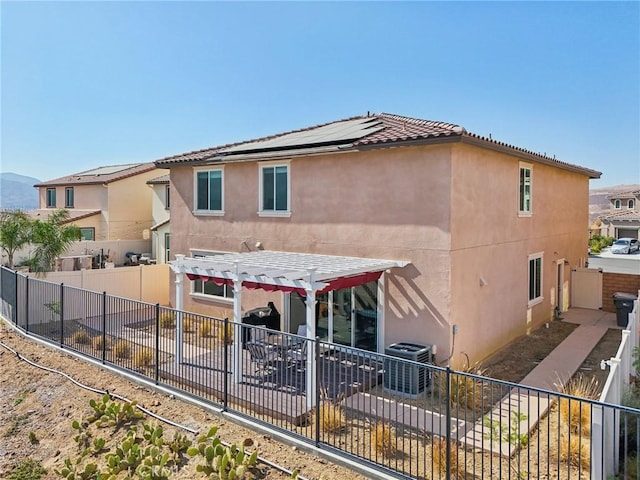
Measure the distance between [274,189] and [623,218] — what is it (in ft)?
207

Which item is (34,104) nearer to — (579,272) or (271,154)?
(271,154)

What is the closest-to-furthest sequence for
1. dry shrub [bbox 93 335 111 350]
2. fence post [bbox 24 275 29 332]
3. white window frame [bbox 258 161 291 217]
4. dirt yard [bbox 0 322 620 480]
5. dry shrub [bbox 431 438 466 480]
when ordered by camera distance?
dry shrub [bbox 431 438 466 480] → dirt yard [bbox 0 322 620 480] → dry shrub [bbox 93 335 111 350] → white window frame [bbox 258 161 291 217] → fence post [bbox 24 275 29 332]

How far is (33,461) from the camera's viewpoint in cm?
915

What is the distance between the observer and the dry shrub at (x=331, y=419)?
866 centimetres

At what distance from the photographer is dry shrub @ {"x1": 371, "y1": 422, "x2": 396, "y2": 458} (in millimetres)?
7738

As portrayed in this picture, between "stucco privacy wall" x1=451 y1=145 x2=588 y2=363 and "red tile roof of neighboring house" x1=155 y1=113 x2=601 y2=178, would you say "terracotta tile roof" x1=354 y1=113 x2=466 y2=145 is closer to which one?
"red tile roof of neighboring house" x1=155 y1=113 x2=601 y2=178

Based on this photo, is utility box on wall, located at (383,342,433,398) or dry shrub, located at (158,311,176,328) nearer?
utility box on wall, located at (383,342,433,398)

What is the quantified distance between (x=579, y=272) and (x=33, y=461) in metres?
22.5

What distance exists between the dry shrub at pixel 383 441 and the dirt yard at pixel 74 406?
25.8 inches

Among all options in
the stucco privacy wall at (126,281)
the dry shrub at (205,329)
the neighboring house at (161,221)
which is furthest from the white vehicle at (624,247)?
the dry shrub at (205,329)

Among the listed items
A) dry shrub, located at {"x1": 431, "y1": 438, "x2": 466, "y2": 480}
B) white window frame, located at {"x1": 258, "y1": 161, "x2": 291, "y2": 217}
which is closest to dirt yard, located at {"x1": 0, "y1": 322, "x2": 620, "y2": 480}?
dry shrub, located at {"x1": 431, "y1": 438, "x2": 466, "y2": 480}

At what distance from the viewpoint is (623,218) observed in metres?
61.2

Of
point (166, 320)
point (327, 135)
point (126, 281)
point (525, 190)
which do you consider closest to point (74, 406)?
point (166, 320)

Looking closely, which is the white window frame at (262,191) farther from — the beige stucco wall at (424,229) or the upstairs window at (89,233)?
the upstairs window at (89,233)
